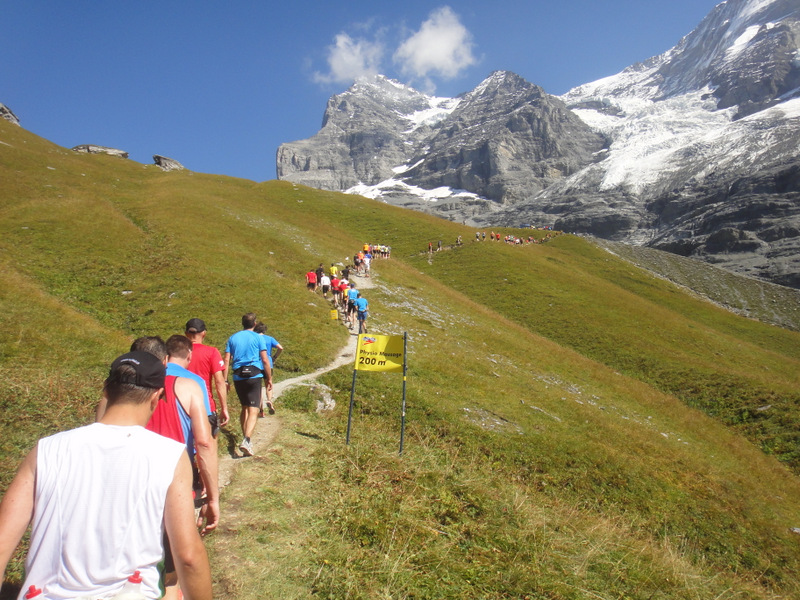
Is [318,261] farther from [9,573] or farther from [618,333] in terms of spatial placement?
[9,573]

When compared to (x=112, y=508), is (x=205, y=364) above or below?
above

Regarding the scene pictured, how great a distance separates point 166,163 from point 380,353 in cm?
8110

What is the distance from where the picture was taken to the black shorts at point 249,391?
10.1 meters

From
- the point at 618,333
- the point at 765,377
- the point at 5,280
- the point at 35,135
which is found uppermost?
the point at 35,135

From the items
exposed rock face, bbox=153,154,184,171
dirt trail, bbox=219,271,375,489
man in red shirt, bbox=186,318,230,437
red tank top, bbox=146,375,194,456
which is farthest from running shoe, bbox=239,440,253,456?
exposed rock face, bbox=153,154,184,171

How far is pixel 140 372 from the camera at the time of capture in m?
3.63

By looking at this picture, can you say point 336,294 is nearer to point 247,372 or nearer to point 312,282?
point 312,282

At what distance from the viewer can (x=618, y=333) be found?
36438 mm

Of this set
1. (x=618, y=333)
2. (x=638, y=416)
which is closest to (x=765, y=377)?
(x=618, y=333)

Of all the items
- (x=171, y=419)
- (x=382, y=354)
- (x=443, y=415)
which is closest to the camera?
(x=171, y=419)

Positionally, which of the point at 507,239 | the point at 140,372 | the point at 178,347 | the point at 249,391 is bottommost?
the point at 249,391

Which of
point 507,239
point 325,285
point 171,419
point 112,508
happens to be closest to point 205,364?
point 171,419

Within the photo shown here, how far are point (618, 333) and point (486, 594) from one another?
3502cm

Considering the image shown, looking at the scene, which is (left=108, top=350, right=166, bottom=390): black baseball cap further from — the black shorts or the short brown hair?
the black shorts
